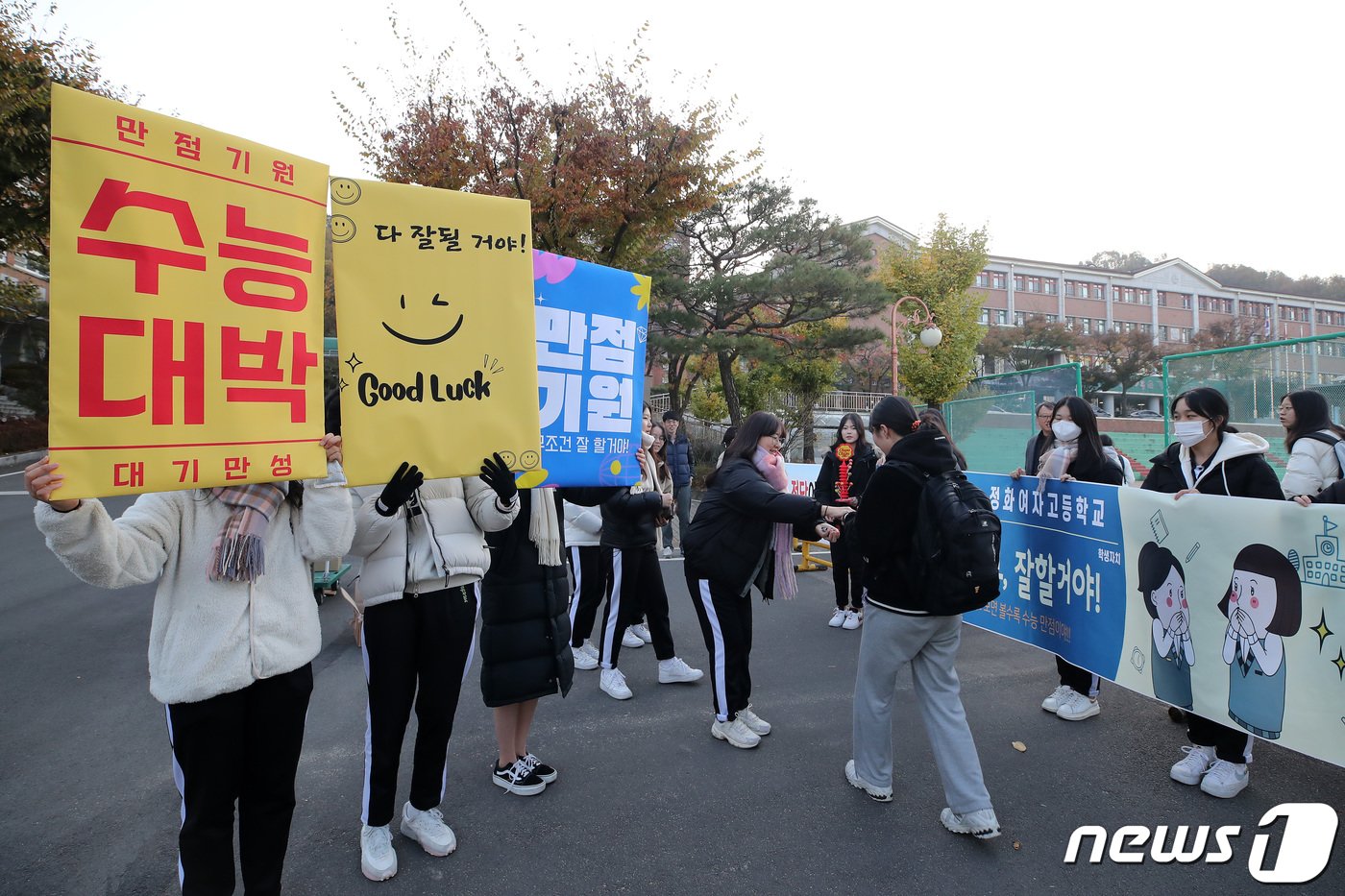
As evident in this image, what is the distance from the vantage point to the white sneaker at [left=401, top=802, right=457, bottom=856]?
2.85m

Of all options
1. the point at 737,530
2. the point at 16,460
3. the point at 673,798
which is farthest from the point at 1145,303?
the point at 16,460

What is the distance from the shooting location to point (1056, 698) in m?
4.28

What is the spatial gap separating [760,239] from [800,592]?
16.4 meters

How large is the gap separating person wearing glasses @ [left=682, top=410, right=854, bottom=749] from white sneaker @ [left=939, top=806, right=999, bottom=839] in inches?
44.0

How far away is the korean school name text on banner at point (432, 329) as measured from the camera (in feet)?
6.93

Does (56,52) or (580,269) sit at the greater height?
(56,52)

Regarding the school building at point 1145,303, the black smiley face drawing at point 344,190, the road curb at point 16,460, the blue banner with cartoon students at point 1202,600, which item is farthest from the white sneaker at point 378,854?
the school building at point 1145,303

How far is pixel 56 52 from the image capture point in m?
12.1

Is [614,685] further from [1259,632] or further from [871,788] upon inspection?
[1259,632]

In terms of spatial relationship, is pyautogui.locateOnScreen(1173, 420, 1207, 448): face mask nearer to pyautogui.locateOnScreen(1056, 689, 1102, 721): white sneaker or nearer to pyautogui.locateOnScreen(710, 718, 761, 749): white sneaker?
pyautogui.locateOnScreen(1056, 689, 1102, 721): white sneaker

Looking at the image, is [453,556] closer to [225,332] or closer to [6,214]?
[225,332]

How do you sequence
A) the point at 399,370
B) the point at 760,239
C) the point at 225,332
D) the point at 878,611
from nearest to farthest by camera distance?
the point at 225,332 → the point at 399,370 → the point at 878,611 → the point at 760,239

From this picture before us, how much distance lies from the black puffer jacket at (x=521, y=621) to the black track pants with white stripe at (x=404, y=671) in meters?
0.33

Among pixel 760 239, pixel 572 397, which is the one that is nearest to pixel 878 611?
pixel 572 397
